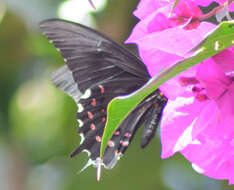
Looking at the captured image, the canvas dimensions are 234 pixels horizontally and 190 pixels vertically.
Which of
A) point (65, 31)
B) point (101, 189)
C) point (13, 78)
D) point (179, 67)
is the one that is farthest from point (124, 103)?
point (13, 78)

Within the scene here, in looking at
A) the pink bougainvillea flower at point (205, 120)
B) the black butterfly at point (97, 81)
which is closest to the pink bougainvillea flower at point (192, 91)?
the pink bougainvillea flower at point (205, 120)

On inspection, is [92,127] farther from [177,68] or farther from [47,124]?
[47,124]

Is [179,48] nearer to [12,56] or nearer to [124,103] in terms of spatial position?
[124,103]

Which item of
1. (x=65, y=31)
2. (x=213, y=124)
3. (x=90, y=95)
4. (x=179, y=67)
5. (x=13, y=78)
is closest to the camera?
(x=179, y=67)

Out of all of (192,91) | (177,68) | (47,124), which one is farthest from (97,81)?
(47,124)

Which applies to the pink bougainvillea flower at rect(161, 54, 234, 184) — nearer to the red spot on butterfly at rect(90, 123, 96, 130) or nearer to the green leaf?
the green leaf

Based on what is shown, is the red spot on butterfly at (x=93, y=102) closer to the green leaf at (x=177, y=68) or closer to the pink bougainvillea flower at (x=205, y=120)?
the pink bougainvillea flower at (x=205, y=120)

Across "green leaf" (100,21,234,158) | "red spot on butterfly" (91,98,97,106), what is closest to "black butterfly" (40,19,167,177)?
"red spot on butterfly" (91,98,97,106)

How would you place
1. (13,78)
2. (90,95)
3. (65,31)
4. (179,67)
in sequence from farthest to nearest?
(13,78)
(90,95)
(65,31)
(179,67)
